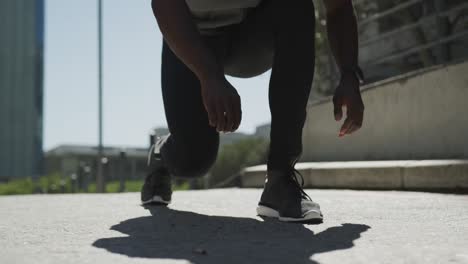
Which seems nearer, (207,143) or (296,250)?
(296,250)

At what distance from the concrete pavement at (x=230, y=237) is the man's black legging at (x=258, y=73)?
0.27 m

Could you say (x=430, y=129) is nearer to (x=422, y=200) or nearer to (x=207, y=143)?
(x=422, y=200)

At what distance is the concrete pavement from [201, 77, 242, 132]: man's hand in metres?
0.33

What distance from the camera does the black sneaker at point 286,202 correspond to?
6.67ft

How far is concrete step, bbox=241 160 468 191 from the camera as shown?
360 centimetres

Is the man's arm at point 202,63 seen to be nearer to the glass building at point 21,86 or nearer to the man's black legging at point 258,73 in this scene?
the man's black legging at point 258,73

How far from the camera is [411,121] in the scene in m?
4.66

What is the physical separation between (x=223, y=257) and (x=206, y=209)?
1438 mm

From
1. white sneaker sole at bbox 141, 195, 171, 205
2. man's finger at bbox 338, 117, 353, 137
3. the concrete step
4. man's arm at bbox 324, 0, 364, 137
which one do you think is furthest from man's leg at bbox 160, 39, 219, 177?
the concrete step

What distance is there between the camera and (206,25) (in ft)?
7.87

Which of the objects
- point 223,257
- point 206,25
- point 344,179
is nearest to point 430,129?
point 344,179

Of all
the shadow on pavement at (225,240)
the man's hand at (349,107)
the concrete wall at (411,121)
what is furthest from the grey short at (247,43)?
the concrete wall at (411,121)

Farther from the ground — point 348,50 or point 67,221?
point 348,50

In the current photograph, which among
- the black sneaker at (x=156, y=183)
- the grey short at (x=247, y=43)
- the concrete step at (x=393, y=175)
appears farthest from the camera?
the concrete step at (x=393, y=175)
